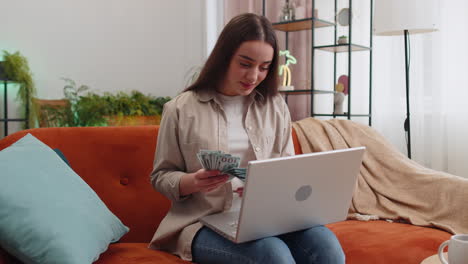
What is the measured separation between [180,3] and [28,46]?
1.69 m

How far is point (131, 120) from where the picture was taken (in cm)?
390

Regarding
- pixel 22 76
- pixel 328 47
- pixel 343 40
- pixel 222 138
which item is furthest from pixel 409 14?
pixel 22 76

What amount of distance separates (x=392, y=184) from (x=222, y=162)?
3.98 feet

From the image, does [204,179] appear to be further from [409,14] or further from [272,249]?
[409,14]

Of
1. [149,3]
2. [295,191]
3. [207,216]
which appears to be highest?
[149,3]

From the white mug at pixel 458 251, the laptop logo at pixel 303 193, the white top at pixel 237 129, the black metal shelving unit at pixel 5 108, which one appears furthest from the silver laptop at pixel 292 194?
the black metal shelving unit at pixel 5 108

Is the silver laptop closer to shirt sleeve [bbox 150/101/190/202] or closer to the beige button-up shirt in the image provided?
the beige button-up shirt

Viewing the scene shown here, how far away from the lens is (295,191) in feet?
3.76

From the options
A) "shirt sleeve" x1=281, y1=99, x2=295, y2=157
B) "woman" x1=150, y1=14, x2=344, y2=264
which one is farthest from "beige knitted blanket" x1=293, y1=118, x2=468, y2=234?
"woman" x1=150, y1=14, x2=344, y2=264

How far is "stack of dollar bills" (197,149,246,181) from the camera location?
3.66 ft

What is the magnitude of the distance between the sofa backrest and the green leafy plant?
7.82ft

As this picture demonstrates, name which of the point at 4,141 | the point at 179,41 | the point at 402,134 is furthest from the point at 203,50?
the point at 4,141

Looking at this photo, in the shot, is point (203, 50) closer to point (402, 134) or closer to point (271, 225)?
point (402, 134)

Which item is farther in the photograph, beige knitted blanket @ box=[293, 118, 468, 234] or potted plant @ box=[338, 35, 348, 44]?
potted plant @ box=[338, 35, 348, 44]
